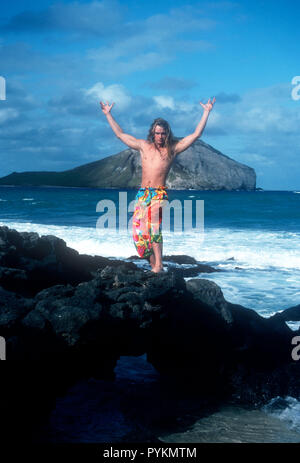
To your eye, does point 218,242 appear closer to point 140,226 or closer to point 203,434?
point 140,226

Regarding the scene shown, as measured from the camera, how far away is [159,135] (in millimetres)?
5086

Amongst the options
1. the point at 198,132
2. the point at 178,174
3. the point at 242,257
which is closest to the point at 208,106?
the point at 198,132

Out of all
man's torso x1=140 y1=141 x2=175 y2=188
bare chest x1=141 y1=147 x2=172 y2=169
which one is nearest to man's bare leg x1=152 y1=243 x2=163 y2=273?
man's torso x1=140 y1=141 x2=175 y2=188

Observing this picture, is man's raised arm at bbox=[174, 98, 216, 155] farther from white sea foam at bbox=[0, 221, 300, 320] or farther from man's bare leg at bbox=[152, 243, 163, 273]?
white sea foam at bbox=[0, 221, 300, 320]

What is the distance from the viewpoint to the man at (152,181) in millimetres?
5168

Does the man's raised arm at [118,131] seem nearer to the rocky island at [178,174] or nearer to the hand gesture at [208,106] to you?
the hand gesture at [208,106]

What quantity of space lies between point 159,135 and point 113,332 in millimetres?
2270

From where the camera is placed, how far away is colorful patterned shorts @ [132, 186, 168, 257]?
17.0 feet

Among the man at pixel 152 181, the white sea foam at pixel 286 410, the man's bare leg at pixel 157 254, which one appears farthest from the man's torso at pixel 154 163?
the white sea foam at pixel 286 410

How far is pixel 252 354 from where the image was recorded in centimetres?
470

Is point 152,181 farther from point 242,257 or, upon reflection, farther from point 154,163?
point 242,257

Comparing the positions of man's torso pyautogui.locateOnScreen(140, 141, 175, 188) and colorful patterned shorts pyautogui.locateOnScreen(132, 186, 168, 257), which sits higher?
man's torso pyautogui.locateOnScreen(140, 141, 175, 188)

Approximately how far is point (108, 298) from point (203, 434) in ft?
4.56
